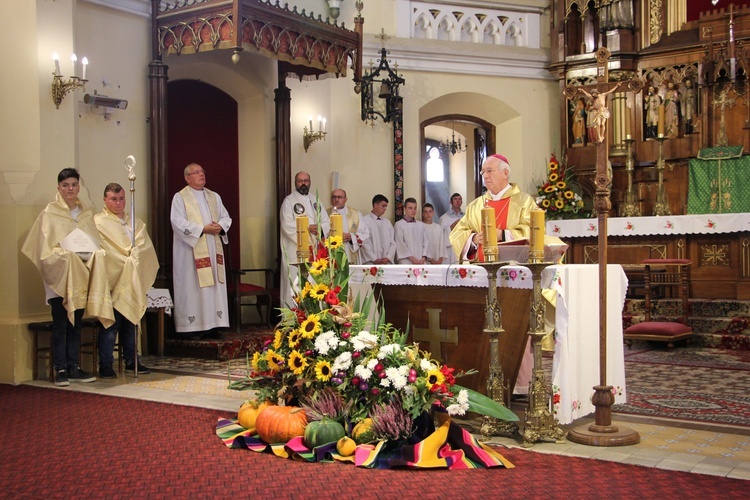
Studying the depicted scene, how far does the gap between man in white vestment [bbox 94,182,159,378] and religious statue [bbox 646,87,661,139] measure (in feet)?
23.5

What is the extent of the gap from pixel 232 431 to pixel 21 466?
3.69 feet

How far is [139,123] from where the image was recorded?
339 inches

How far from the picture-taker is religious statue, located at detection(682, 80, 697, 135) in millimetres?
11102

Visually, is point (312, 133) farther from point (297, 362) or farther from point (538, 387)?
point (538, 387)

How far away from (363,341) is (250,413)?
821 millimetres

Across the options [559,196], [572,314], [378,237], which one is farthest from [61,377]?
[559,196]

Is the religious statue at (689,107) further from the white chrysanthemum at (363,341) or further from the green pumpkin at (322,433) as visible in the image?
the green pumpkin at (322,433)

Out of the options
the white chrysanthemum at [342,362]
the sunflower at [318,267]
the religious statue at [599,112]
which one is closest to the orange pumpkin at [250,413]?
the white chrysanthemum at [342,362]

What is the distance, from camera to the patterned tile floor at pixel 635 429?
4.11 m

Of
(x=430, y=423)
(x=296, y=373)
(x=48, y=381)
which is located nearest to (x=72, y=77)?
(x=48, y=381)

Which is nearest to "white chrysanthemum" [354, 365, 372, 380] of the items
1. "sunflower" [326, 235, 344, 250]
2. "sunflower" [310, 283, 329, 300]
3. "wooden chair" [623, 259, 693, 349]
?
"sunflower" [310, 283, 329, 300]

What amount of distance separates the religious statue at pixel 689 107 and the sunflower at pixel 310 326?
8168 mm

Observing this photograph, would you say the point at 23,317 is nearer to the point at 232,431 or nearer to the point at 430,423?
the point at 232,431

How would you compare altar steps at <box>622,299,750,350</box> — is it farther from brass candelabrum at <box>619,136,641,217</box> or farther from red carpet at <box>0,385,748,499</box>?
red carpet at <box>0,385,748,499</box>
